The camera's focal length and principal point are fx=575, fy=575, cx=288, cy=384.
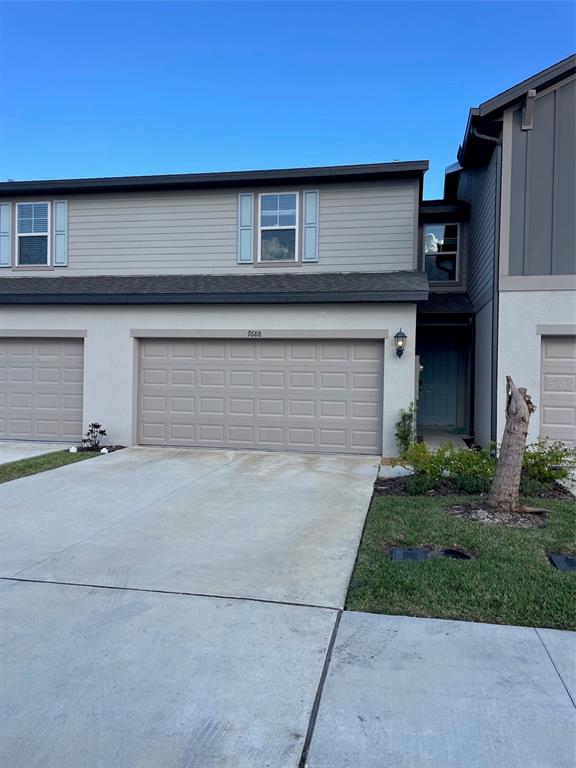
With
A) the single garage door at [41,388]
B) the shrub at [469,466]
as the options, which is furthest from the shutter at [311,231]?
the shrub at [469,466]

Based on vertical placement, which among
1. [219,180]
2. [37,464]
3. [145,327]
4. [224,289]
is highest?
[219,180]

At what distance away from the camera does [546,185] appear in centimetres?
929

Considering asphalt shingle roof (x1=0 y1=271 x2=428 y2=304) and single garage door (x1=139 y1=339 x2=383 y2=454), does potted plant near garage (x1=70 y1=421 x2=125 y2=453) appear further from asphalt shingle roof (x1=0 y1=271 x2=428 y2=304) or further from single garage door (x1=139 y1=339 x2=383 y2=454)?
asphalt shingle roof (x1=0 y1=271 x2=428 y2=304)

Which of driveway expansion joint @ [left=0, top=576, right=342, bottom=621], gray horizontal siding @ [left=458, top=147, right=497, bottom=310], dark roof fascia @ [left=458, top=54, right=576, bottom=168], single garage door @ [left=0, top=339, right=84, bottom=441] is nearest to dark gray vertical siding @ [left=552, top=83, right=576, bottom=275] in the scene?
dark roof fascia @ [left=458, top=54, right=576, bottom=168]

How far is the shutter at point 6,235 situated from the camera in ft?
40.9

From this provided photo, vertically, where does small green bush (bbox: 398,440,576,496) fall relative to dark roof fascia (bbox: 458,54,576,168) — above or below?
below

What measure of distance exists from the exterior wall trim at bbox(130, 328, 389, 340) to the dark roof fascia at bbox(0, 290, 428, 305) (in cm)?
52

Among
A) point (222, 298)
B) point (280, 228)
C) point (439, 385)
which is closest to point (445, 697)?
point (222, 298)

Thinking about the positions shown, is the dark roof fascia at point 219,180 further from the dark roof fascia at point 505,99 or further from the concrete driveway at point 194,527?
the concrete driveway at point 194,527

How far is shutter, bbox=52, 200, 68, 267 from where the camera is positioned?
12.3m

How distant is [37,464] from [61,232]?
5669 millimetres

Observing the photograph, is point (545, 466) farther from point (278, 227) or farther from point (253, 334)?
point (278, 227)

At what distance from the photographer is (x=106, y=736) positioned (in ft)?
8.20

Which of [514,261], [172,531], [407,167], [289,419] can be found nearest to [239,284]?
[289,419]
